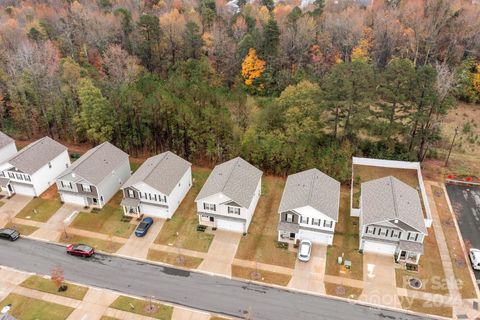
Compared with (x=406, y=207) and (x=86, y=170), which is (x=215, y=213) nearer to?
(x=86, y=170)

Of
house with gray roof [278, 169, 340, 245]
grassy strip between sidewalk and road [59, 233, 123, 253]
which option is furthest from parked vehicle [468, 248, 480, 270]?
grassy strip between sidewalk and road [59, 233, 123, 253]

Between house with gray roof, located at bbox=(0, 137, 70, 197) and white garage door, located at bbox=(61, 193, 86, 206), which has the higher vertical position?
house with gray roof, located at bbox=(0, 137, 70, 197)

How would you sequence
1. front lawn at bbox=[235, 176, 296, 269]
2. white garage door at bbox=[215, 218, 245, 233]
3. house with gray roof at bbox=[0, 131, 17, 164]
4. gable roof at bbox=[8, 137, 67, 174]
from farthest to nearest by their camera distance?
house with gray roof at bbox=[0, 131, 17, 164]
gable roof at bbox=[8, 137, 67, 174]
white garage door at bbox=[215, 218, 245, 233]
front lawn at bbox=[235, 176, 296, 269]

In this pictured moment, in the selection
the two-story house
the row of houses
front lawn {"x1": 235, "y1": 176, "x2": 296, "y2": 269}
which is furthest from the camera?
front lawn {"x1": 235, "y1": 176, "x2": 296, "y2": 269}

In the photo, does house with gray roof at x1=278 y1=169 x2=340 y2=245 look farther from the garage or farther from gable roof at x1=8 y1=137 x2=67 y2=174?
the garage

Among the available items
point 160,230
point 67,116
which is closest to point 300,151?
point 160,230

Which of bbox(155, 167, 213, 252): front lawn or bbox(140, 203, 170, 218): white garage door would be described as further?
bbox(140, 203, 170, 218): white garage door

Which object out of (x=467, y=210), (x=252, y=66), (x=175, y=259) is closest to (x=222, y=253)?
(x=175, y=259)

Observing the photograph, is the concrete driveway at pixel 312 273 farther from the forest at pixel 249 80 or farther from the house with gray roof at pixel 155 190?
the house with gray roof at pixel 155 190
